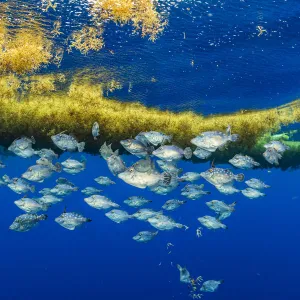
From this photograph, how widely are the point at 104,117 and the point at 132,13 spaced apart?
5.36 metres

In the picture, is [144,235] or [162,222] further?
[144,235]

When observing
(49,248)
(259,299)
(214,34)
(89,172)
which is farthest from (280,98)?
(49,248)

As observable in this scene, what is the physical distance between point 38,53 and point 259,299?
2821 centimetres

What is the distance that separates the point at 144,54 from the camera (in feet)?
35.3

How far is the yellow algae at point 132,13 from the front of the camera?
8.91 meters

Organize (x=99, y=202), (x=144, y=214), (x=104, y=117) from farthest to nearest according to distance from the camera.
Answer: (x=104, y=117) → (x=144, y=214) → (x=99, y=202)

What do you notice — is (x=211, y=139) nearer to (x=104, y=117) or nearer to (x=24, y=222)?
(x=24, y=222)

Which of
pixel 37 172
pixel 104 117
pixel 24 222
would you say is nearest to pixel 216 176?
pixel 37 172

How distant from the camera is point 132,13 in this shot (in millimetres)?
9148

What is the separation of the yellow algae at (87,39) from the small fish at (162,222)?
489 centimetres

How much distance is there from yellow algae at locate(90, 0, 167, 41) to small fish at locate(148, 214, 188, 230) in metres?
4.89

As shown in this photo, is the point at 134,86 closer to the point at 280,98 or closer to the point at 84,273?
the point at 280,98

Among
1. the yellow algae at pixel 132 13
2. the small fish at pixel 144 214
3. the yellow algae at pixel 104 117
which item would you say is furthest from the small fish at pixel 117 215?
the yellow algae at pixel 132 13

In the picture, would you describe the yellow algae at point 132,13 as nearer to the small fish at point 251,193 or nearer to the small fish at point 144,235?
the small fish at point 251,193
